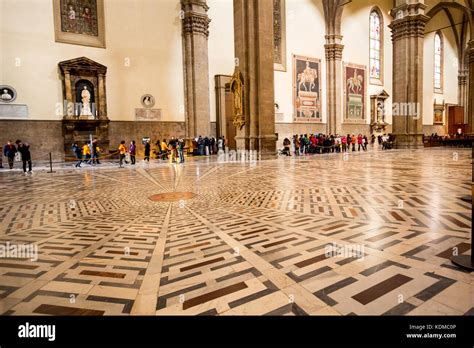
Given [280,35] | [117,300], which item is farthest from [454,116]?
[117,300]

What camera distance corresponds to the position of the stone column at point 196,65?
19.6 m

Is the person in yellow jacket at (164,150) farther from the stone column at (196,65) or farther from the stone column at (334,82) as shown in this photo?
the stone column at (334,82)

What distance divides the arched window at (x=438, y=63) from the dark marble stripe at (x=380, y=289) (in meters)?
39.6

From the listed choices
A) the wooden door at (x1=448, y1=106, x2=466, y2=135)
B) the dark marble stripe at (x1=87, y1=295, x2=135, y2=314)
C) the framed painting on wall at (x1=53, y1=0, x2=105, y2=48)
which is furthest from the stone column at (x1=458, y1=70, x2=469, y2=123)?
the dark marble stripe at (x1=87, y1=295, x2=135, y2=314)

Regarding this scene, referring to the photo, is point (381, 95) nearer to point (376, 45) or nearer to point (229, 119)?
point (376, 45)

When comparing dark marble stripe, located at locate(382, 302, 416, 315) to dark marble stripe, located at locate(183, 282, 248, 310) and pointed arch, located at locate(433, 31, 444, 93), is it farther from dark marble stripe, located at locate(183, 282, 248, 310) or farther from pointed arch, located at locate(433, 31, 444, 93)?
pointed arch, located at locate(433, 31, 444, 93)

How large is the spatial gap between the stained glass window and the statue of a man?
81.4 feet

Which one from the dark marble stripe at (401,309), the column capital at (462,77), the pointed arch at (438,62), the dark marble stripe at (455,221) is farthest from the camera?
the column capital at (462,77)

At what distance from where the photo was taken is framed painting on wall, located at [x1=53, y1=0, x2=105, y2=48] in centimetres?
1712

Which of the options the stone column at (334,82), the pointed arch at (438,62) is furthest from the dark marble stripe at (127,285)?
the pointed arch at (438,62)

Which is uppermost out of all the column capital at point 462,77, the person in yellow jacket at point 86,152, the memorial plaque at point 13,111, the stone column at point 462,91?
the column capital at point 462,77

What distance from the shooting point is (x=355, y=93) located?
92.5 feet

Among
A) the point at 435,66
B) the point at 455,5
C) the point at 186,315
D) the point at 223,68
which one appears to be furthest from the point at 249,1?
the point at 435,66

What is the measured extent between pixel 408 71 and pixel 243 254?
22813 millimetres
